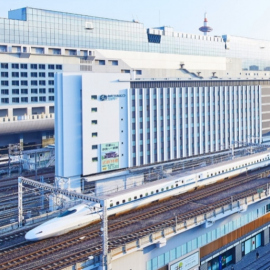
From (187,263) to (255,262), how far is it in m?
7.88

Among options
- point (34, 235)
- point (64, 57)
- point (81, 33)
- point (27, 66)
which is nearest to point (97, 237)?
point (34, 235)

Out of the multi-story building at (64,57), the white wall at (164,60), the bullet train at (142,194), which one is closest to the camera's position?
the bullet train at (142,194)

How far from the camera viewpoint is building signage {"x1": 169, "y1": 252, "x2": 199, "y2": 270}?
1216 inches

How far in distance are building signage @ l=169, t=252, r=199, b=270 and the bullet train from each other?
20.7 ft

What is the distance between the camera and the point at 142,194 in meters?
38.0

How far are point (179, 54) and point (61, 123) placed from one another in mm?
51608

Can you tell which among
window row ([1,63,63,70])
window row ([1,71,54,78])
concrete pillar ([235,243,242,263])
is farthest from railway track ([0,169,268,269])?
window row ([1,63,63,70])

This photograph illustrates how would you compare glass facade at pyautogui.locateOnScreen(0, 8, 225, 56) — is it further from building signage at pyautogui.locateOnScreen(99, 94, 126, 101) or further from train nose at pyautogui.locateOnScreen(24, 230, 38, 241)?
train nose at pyautogui.locateOnScreen(24, 230, 38, 241)

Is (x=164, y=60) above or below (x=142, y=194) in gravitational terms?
above

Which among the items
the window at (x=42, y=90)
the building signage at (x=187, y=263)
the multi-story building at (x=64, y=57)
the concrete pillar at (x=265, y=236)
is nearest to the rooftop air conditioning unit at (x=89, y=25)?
the multi-story building at (x=64, y=57)

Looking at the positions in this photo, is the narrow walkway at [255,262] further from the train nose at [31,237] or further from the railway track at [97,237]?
the train nose at [31,237]

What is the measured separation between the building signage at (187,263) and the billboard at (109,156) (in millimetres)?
13674

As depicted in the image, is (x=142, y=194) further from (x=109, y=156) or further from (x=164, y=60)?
(x=164, y=60)

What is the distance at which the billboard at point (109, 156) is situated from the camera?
42.5m
